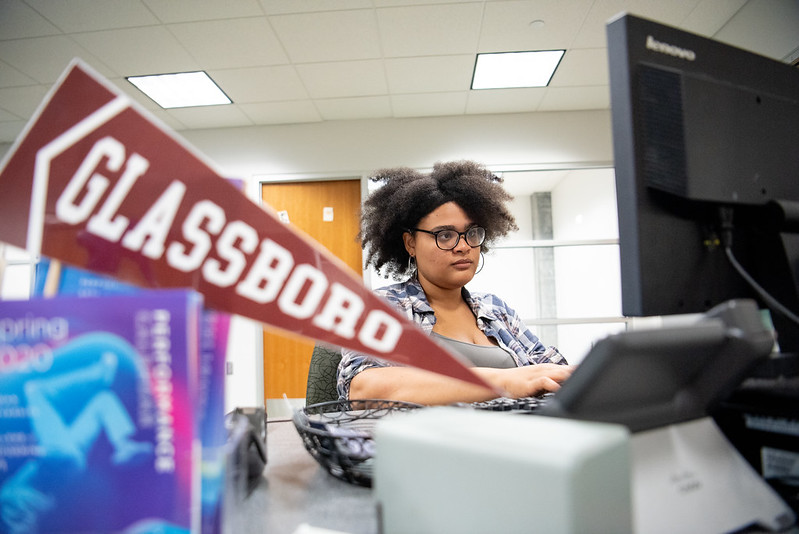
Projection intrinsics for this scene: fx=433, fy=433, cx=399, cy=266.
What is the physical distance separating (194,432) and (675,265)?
1.57 ft

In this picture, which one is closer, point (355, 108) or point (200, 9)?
point (200, 9)

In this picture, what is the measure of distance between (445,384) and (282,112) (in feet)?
10.3

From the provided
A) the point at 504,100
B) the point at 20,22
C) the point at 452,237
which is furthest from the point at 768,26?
the point at 20,22

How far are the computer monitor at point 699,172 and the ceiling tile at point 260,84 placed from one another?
2.76 meters

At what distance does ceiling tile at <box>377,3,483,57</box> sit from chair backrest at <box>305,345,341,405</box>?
1975 millimetres

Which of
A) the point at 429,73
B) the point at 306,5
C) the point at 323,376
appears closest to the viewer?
the point at 323,376

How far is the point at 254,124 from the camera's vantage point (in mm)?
3656

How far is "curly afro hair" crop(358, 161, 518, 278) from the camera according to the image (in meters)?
1.43

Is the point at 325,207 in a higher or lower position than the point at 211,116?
lower

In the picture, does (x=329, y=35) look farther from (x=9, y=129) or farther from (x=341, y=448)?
(x=9, y=129)

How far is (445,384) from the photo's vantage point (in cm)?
85

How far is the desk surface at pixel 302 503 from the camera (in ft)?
1.26

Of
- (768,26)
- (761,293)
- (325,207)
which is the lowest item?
(761,293)

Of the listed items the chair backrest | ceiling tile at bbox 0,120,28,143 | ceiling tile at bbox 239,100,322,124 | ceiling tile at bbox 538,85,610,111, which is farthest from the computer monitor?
ceiling tile at bbox 0,120,28,143
